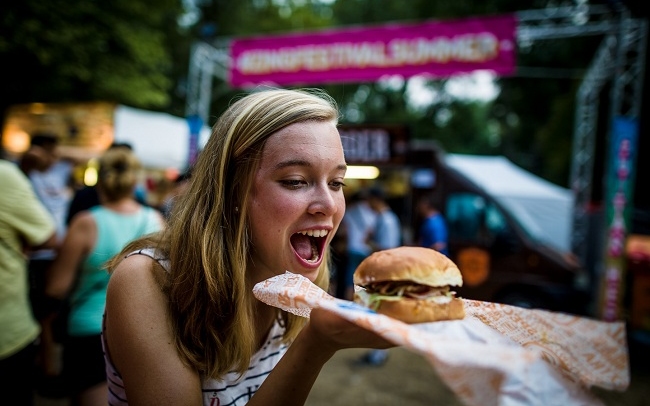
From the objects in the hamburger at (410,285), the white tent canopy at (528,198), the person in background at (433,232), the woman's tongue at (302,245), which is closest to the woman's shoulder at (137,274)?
the woman's tongue at (302,245)

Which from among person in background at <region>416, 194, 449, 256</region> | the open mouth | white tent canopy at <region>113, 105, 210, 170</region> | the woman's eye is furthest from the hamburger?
white tent canopy at <region>113, 105, 210, 170</region>

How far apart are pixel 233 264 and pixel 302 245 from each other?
0.26m

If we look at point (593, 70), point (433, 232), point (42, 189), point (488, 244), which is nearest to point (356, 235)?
point (433, 232)

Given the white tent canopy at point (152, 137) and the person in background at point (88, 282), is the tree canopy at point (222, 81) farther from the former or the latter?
the white tent canopy at point (152, 137)

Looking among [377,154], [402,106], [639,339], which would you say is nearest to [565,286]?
[639,339]

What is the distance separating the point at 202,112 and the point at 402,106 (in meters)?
25.0

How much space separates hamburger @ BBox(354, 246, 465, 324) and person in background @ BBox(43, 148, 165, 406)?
63.2 inches

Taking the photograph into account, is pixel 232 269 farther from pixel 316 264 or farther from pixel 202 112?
pixel 202 112

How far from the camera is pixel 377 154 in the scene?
31.2 feet

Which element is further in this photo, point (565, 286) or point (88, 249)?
point (565, 286)

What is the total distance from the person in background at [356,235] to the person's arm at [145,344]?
6.46 metres

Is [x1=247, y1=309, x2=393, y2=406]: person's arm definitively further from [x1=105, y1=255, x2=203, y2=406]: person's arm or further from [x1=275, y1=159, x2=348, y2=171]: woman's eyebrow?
[x1=275, y1=159, x2=348, y2=171]: woman's eyebrow

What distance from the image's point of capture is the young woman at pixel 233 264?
1.26 m

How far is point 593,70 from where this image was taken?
401 inches
